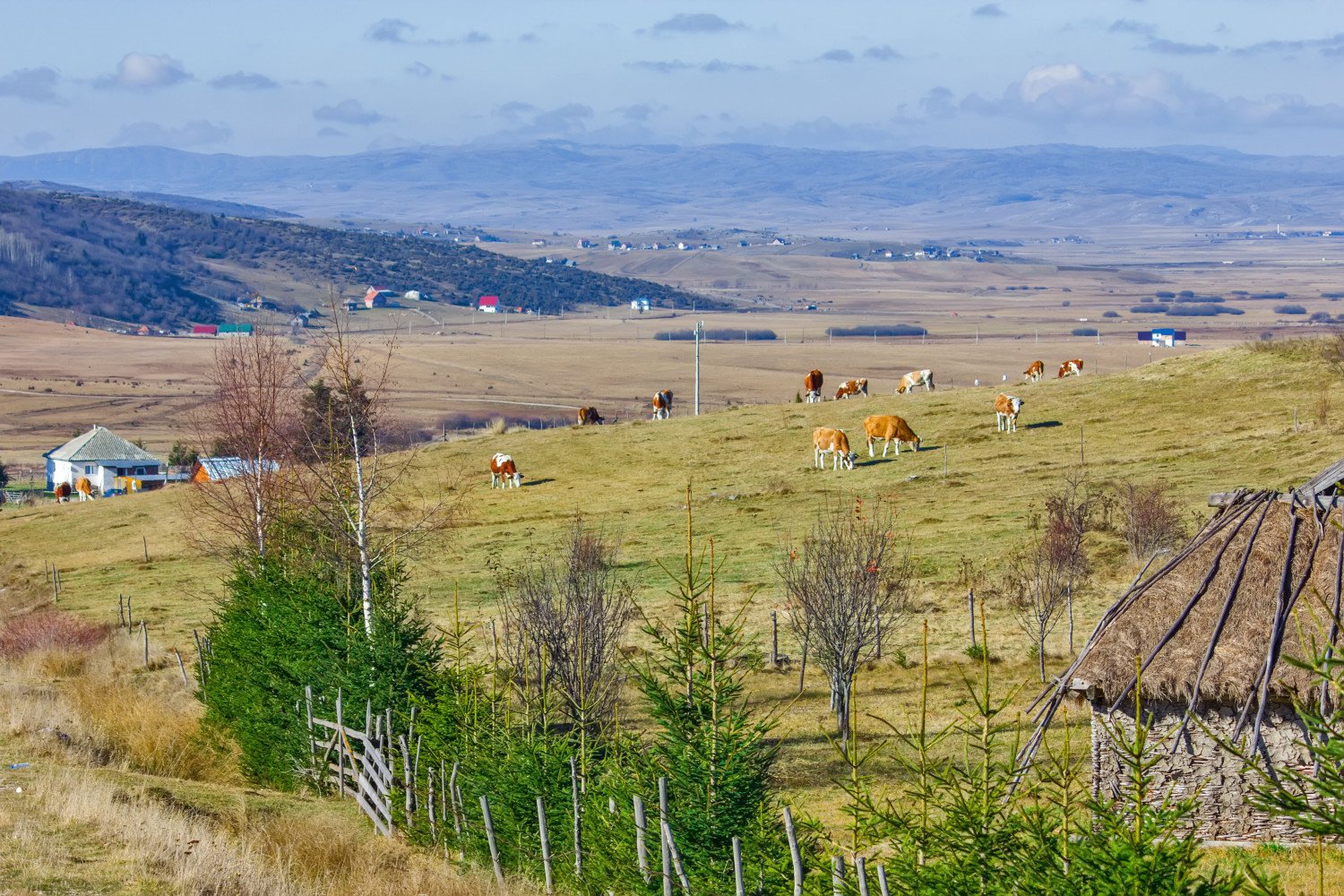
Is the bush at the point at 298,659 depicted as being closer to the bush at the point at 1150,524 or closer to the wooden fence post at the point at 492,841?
the wooden fence post at the point at 492,841

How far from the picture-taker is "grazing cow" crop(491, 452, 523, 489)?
53688mm

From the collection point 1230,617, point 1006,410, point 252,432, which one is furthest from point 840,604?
point 1006,410

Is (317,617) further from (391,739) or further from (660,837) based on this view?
(660,837)

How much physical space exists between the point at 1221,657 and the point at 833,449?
34.5 meters

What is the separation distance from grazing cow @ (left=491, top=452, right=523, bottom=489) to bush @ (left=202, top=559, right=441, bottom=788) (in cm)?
2908

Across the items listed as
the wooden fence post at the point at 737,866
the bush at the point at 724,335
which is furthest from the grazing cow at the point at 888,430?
the bush at the point at 724,335

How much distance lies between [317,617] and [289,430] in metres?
21.0

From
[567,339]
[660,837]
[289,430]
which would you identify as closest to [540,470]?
[289,430]

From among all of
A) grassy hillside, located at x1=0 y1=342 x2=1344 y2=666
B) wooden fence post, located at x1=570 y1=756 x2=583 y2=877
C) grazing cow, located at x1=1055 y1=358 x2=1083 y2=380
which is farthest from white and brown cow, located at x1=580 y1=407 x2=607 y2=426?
wooden fence post, located at x1=570 y1=756 x2=583 y2=877

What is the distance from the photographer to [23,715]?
73.2 ft

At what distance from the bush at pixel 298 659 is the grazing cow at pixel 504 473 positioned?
95.4ft

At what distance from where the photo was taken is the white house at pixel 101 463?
84938mm

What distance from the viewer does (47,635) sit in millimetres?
34375

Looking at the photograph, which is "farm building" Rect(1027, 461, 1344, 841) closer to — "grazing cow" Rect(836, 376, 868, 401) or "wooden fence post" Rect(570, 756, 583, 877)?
"wooden fence post" Rect(570, 756, 583, 877)
